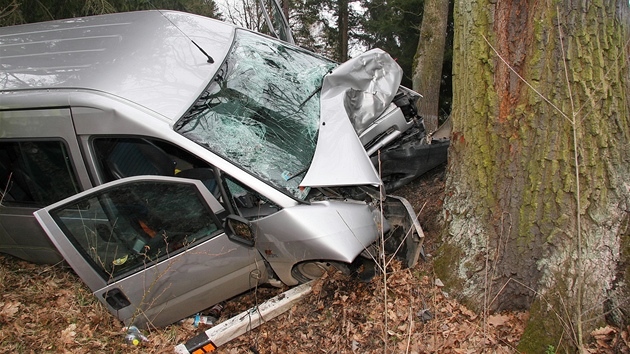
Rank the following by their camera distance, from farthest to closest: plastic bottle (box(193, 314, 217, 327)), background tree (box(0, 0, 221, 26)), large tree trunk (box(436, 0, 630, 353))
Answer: background tree (box(0, 0, 221, 26)) < plastic bottle (box(193, 314, 217, 327)) < large tree trunk (box(436, 0, 630, 353))

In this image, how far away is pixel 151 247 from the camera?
2988 millimetres

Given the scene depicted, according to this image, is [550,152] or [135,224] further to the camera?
[135,224]

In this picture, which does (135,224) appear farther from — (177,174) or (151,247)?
(177,174)

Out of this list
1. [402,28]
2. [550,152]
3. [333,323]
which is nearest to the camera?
[550,152]

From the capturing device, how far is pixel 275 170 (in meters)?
3.01

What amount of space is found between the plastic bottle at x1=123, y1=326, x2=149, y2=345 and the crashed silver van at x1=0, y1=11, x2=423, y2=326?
65 millimetres

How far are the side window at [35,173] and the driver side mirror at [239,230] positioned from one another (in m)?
1.25

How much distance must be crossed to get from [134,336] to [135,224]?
33.7 inches

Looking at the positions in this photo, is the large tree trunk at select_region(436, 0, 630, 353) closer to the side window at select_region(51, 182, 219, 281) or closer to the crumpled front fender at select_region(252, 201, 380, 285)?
the crumpled front fender at select_region(252, 201, 380, 285)

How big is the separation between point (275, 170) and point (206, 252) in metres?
0.73

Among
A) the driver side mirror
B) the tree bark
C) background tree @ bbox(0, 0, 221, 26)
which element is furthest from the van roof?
the tree bark

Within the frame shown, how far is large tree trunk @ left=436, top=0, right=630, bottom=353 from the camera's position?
224 centimetres

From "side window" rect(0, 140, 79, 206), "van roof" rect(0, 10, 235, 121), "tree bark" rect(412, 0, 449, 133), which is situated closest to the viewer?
"van roof" rect(0, 10, 235, 121)

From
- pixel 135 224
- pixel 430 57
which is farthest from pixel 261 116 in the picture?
pixel 430 57
